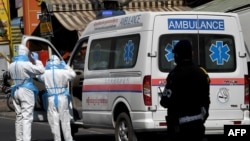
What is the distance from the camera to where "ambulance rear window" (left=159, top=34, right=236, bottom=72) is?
11078mm

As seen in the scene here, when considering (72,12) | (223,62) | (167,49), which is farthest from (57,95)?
(72,12)

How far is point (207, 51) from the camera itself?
A: 1132cm

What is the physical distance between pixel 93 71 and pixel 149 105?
6.68 feet

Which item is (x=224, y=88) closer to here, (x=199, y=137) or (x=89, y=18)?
(x=199, y=137)

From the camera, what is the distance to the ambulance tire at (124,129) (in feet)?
37.5

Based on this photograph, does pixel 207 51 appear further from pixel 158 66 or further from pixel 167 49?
pixel 158 66

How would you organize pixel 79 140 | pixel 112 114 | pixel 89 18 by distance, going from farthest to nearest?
1. pixel 89 18
2. pixel 79 140
3. pixel 112 114

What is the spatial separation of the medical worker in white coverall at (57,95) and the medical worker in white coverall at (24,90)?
9.4 inches

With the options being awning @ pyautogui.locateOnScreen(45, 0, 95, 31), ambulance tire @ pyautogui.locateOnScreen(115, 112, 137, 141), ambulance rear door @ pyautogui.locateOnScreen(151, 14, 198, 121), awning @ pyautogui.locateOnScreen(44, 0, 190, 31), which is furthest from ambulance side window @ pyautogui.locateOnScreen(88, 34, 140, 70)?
awning @ pyautogui.locateOnScreen(45, 0, 95, 31)

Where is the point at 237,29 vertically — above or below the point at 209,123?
above

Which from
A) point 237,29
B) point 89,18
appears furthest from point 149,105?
point 89,18

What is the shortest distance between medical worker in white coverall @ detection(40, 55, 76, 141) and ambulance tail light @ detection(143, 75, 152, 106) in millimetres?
1791

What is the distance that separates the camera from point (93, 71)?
12656 millimetres

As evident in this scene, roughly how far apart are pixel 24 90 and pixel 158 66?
249cm
